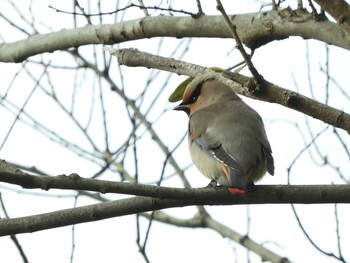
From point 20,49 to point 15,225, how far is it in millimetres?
2288

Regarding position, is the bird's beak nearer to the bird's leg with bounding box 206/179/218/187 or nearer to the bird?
the bird

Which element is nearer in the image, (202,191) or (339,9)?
(339,9)

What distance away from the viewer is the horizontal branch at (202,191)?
2801 millimetres

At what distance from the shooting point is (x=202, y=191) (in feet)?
10.4

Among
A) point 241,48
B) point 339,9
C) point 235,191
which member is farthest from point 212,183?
point 339,9

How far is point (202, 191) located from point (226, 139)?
1.17 m

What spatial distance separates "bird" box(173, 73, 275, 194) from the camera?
4.00 m

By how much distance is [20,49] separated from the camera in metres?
5.14

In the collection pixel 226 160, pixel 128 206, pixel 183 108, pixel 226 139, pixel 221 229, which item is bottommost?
pixel 128 206

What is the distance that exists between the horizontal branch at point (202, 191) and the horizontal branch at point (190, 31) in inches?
24.7

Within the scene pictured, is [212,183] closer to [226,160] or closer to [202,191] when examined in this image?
[226,160]

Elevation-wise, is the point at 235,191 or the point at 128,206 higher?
the point at 235,191

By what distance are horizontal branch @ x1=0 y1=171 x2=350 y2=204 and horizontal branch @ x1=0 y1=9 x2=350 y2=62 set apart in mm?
629

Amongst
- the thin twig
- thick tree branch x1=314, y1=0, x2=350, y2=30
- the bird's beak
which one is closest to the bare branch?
the bird's beak
